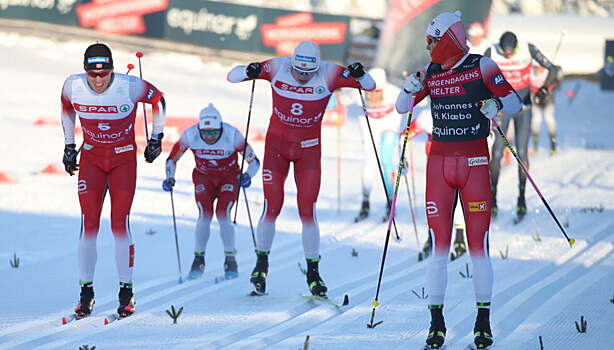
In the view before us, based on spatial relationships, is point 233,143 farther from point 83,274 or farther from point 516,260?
point 516,260

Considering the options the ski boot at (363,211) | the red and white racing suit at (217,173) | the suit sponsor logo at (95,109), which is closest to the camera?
the suit sponsor logo at (95,109)

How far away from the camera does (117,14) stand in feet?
87.0

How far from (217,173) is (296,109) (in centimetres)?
160

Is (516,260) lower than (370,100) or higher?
lower

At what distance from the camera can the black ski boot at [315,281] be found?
816cm

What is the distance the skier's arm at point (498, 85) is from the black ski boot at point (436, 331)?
56.1 inches

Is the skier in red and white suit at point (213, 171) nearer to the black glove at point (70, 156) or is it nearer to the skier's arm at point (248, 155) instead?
the skier's arm at point (248, 155)

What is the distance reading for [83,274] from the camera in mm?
7648

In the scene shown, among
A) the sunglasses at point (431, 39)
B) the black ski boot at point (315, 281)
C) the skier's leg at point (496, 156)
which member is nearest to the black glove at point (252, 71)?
the black ski boot at point (315, 281)

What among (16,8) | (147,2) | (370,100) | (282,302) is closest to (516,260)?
(282,302)

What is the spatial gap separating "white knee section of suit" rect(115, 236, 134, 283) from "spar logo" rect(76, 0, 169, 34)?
19.4 metres

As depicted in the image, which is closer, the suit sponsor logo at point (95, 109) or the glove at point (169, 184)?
the suit sponsor logo at point (95, 109)

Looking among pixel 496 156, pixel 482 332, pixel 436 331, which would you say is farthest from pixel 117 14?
pixel 482 332

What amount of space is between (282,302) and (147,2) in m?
19.5
